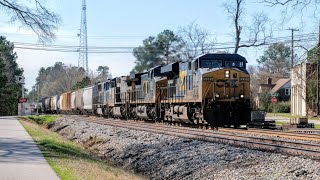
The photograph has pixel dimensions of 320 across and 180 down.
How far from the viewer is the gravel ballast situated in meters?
9.65

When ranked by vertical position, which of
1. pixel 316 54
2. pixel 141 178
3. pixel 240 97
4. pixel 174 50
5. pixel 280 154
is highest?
pixel 174 50

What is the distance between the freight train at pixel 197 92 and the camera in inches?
862

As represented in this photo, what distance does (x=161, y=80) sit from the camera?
2919cm

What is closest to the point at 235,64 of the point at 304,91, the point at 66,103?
the point at 304,91

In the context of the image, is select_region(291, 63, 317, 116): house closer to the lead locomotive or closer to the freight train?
the freight train

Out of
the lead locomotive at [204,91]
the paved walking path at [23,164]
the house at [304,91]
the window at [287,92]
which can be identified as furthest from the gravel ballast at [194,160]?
the window at [287,92]

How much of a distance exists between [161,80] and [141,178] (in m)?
16.7

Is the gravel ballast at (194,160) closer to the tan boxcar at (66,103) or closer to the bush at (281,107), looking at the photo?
the tan boxcar at (66,103)

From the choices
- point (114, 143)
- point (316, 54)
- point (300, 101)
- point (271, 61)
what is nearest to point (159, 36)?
point (300, 101)

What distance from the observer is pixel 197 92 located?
2244 cm

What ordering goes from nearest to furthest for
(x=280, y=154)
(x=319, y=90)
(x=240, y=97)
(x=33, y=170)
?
(x=33, y=170)
(x=280, y=154)
(x=240, y=97)
(x=319, y=90)

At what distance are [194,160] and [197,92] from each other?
1045cm

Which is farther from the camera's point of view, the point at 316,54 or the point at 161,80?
Result: the point at 161,80

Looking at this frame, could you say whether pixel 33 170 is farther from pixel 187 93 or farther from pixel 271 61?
pixel 271 61
